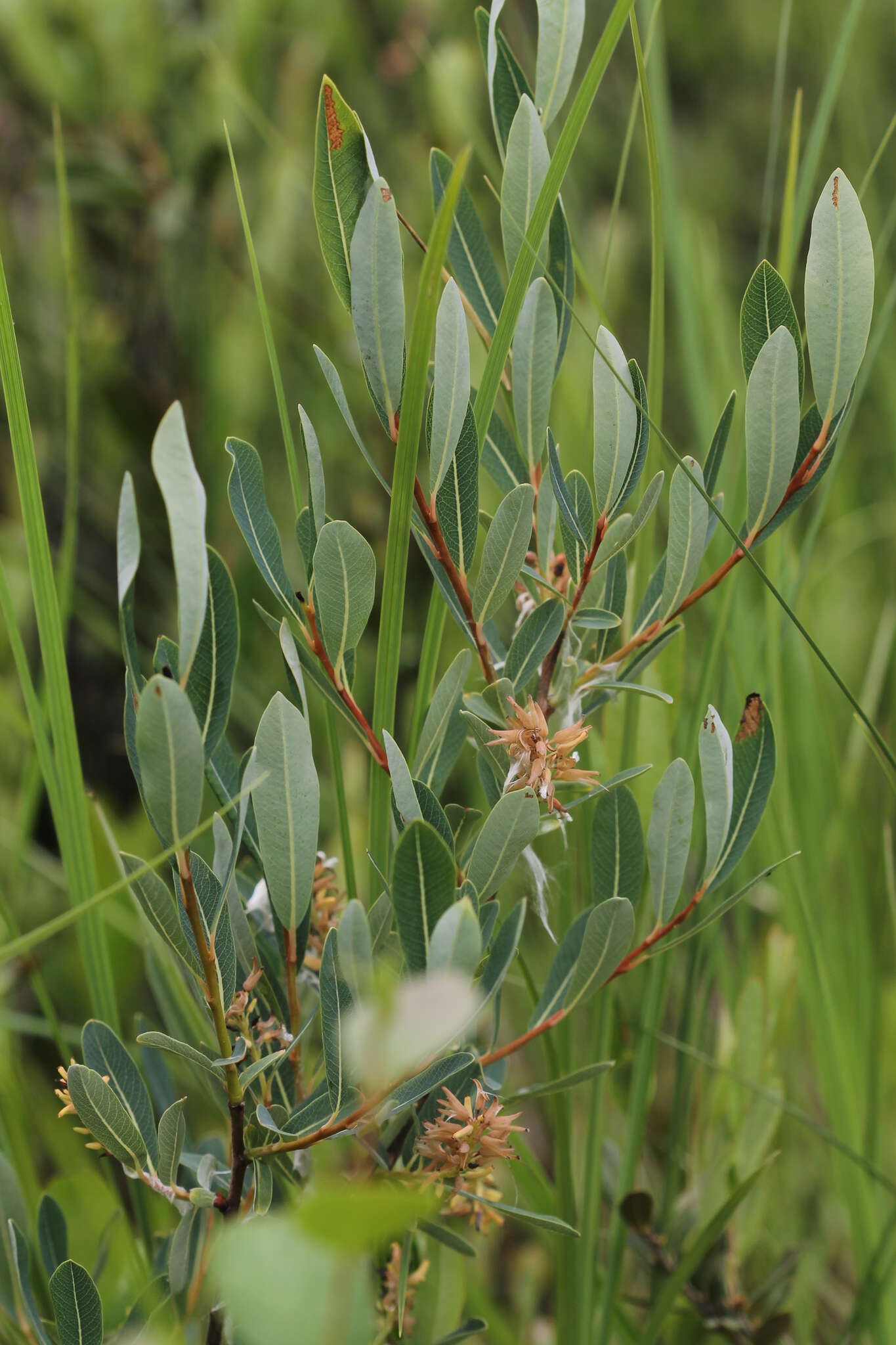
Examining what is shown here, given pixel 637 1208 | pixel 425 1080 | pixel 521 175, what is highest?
pixel 521 175

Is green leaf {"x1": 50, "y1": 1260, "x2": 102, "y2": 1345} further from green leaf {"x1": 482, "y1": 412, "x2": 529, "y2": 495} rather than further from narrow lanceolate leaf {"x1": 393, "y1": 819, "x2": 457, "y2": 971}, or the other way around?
green leaf {"x1": 482, "y1": 412, "x2": 529, "y2": 495}

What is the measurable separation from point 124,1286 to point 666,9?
1.29 m

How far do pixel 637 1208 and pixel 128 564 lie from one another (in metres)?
0.28

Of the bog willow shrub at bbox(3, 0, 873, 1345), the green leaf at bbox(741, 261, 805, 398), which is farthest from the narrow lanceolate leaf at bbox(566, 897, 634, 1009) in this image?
the green leaf at bbox(741, 261, 805, 398)

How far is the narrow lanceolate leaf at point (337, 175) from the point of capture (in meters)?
0.23

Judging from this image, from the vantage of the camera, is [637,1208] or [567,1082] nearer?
[567,1082]

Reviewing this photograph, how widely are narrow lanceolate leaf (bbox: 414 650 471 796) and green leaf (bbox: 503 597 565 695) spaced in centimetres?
1

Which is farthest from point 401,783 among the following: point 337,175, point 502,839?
point 337,175

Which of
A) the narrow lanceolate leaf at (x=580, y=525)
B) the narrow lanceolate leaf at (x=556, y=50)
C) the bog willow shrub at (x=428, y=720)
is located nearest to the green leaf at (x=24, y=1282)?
the bog willow shrub at (x=428, y=720)

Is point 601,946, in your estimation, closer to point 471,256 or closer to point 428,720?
point 428,720

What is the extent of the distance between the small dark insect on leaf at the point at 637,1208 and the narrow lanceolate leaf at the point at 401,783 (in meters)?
0.20

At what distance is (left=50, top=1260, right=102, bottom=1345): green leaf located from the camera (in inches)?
9.6

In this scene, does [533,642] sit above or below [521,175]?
below

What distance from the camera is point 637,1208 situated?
1.19 feet
